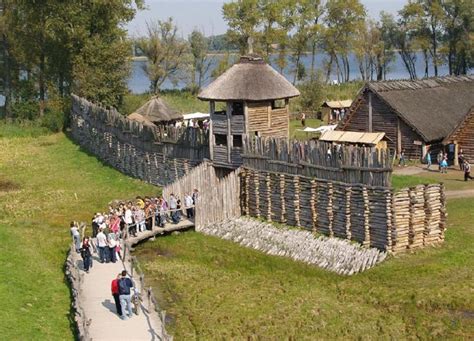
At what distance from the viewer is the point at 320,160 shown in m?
27.5

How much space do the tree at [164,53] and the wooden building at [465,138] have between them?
178ft

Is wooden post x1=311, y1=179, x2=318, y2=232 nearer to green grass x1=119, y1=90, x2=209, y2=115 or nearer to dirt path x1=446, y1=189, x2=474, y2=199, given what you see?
dirt path x1=446, y1=189, x2=474, y2=199

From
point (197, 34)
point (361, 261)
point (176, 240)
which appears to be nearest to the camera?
point (361, 261)

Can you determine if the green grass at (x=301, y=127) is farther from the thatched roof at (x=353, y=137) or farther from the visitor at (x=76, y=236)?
the visitor at (x=76, y=236)

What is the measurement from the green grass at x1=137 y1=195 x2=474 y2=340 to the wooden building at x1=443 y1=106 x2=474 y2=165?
15676 millimetres

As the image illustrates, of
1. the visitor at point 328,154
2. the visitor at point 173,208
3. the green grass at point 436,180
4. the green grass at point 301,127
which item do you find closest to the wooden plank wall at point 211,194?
the visitor at point 173,208

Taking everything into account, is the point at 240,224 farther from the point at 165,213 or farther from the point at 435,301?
the point at 435,301

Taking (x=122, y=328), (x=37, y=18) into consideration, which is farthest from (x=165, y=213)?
(x=37, y=18)

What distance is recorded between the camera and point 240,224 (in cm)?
3022

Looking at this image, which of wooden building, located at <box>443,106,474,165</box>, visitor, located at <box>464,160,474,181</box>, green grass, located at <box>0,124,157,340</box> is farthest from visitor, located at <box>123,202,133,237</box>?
wooden building, located at <box>443,106,474,165</box>

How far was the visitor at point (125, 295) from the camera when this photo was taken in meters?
18.9

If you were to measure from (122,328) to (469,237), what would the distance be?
14.4m

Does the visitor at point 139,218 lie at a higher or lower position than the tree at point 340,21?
lower

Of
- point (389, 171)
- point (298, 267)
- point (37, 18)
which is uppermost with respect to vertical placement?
point (37, 18)
